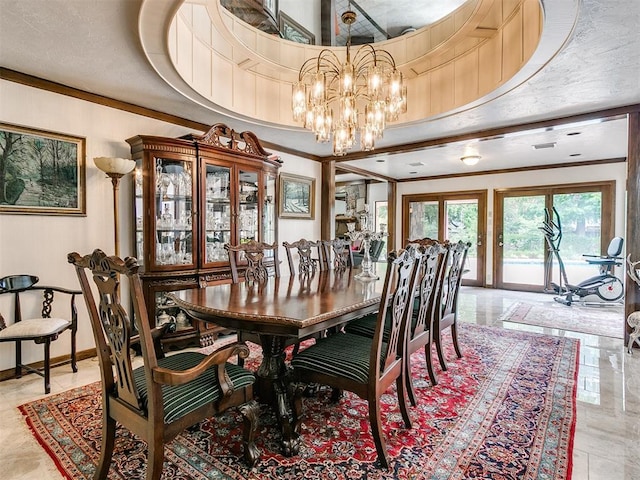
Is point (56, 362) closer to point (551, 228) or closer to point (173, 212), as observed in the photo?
point (173, 212)

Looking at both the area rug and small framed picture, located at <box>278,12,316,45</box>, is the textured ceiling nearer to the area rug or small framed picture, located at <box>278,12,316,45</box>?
small framed picture, located at <box>278,12,316,45</box>

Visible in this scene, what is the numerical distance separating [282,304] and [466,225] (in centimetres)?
676

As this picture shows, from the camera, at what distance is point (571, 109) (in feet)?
11.6

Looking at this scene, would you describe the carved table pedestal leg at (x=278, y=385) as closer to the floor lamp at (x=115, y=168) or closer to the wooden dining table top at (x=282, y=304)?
the wooden dining table top at (x=282, y=304)

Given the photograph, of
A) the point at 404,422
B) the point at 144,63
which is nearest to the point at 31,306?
the point at 144,63

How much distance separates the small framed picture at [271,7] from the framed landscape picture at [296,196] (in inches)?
80.0

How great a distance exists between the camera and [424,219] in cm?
820

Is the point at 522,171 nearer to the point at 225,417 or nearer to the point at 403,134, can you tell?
the point at 403,134

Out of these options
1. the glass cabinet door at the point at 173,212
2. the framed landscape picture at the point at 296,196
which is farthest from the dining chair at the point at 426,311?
the framed landscape picture at the point at 296,196

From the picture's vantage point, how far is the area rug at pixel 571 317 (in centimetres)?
422

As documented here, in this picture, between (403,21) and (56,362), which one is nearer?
(56,362)

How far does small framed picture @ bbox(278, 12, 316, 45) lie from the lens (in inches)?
161

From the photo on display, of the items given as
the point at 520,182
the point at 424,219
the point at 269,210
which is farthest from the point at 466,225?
the point at 269,210

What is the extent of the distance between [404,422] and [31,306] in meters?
3.10
